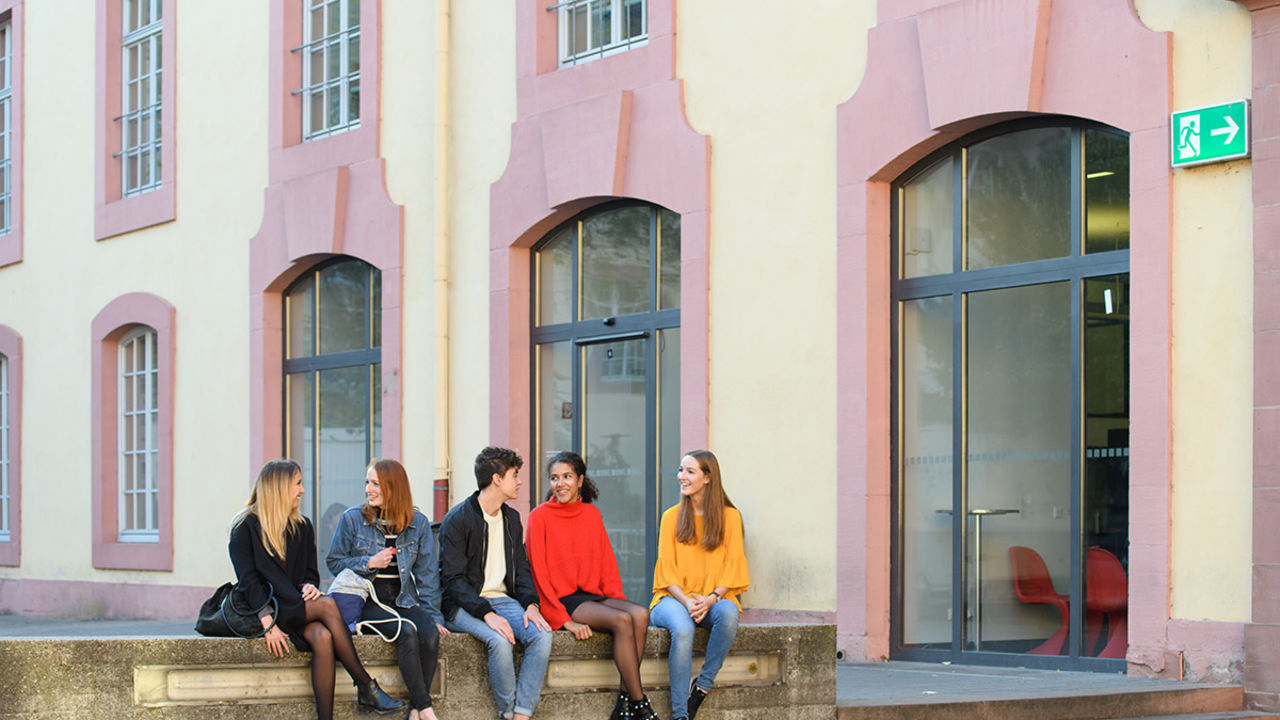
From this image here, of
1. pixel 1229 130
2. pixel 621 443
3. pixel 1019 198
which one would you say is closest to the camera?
pixel 1229 130

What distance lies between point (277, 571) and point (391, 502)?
0.65 metres

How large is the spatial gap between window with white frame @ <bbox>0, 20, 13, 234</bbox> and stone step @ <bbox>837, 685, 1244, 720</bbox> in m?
14.1

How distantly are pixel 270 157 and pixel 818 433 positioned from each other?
6783 mm

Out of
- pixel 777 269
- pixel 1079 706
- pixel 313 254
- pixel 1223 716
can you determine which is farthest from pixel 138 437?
pixel 1223 716

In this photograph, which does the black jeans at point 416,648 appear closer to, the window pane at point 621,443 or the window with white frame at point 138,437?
the window pane at point 621,443

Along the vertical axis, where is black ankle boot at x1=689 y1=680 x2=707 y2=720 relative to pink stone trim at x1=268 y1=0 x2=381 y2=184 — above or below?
below

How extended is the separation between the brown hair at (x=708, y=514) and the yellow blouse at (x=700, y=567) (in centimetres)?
3

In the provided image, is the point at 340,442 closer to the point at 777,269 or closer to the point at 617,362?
the point at 617,362

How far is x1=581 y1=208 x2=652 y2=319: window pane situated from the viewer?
12.2 metres

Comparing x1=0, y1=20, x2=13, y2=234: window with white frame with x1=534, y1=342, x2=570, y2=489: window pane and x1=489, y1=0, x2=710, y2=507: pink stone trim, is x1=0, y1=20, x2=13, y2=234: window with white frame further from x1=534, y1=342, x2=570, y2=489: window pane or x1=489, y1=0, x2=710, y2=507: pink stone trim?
x1=534, y1=342, x2=570, y2=489: window pane

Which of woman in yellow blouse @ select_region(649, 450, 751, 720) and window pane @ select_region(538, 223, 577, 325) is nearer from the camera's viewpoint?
woman in yellow blouse @ select_region(649, 450, 751, 720)

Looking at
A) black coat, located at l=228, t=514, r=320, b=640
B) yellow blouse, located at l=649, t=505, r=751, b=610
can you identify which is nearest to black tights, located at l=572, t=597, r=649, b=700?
yellow blouse, located at l=649, t=505, r=751, b=610

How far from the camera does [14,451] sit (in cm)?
1877

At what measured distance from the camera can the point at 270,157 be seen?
15.4 metres
